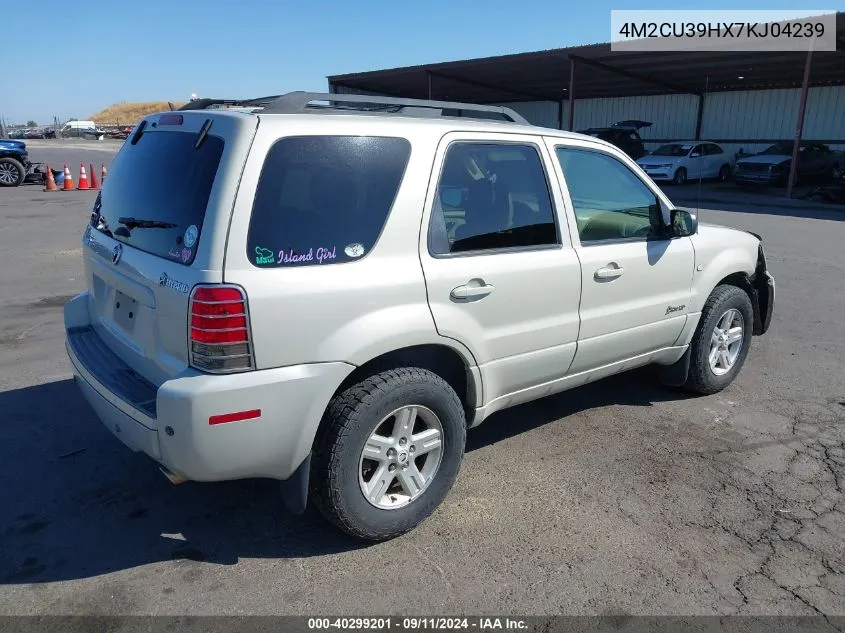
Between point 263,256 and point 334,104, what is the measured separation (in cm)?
121

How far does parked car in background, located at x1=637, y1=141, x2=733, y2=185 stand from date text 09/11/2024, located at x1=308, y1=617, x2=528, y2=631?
2489 cm

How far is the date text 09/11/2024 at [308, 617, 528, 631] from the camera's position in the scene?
2615 mm

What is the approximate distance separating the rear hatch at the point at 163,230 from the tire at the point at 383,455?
69 cm

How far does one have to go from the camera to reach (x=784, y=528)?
3.28 meters

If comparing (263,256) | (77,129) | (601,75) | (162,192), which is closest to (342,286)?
(263,256)

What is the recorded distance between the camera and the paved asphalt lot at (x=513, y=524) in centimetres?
278

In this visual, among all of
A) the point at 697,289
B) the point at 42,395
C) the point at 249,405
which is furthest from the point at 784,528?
the point at 42,395

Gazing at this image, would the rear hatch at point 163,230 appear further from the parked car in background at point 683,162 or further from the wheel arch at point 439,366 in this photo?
the parked car in background at point 683,162

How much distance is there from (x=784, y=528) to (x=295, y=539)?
92.7 inches

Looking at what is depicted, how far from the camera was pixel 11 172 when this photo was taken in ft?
65.0

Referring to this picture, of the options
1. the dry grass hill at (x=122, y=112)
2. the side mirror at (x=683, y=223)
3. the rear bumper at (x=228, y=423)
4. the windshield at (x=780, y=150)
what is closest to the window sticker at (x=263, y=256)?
the rear bumper at (x=228, y=423)

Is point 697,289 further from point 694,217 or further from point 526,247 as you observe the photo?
point 526,247

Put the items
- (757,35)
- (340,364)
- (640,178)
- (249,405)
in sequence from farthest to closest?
(757,35), (640,178), (340,364), (249,405)

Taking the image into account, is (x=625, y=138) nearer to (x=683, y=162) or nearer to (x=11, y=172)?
(x=683, y=162)
